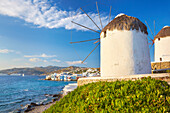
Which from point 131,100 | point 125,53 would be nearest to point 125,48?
point 125,53

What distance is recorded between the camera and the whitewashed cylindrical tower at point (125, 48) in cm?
985

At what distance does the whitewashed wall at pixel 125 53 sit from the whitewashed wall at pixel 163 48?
13154mm

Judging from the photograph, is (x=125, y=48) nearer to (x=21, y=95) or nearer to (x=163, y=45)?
(x=163, y=45)

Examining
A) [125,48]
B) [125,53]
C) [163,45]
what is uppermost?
[163,45]

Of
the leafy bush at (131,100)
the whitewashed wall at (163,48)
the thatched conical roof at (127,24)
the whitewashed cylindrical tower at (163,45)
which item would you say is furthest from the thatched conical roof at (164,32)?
the leafy bush at (131,100)

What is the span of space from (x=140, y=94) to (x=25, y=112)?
15207mm

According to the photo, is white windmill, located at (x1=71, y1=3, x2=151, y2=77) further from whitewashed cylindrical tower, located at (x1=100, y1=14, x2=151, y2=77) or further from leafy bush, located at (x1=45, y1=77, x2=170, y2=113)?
leafy bush, located at (x1=45, y1=77, x2=170, y2=113)

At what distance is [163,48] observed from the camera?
2086cm

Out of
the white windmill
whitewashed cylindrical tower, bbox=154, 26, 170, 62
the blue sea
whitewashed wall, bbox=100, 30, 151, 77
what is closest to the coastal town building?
whitewashed cylindrical tower, bbox=154, 26, 170, 62

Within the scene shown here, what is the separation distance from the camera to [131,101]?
4.50 meters

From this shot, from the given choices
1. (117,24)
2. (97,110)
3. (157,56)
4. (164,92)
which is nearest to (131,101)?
(97,110)

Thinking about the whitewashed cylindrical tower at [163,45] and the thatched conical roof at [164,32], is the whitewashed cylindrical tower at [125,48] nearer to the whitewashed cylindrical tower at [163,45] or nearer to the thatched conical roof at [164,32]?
the whitewashed cylindrical tower at [163,45]

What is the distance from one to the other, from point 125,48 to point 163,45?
15380 mm

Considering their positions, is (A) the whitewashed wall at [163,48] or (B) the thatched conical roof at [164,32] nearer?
(A) the whitewashed wall at [163,48]
